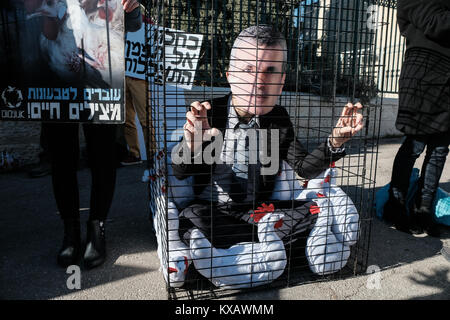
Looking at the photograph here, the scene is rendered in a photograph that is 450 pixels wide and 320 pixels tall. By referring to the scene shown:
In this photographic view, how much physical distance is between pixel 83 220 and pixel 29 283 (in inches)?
32.9

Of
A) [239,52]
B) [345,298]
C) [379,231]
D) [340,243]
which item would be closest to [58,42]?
[239,52]

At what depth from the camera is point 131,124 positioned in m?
4.35

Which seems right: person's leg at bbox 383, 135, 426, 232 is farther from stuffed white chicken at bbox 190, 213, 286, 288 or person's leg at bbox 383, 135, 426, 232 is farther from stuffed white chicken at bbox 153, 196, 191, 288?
stuffed white chicken at bbox 153, 196, 191, 288

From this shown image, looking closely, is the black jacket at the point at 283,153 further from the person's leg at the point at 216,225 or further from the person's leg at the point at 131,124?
the person's leg at the point at 131,124

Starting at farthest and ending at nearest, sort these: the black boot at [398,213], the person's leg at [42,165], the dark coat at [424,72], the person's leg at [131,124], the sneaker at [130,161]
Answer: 1. the sneaker at [130,161]
2. the person's leg at [131,124]
3. the person's leg at [42,165]
4. the black boot at [398,213]
5. the dark coat at [424,72]

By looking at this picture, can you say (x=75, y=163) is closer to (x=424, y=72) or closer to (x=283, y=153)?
(x=283, y=153)

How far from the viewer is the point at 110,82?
1726 mm

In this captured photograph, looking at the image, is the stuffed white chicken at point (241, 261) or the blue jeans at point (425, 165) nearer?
the stuffed white chicken at point (241, 261)

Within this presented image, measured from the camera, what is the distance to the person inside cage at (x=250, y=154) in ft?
5.65

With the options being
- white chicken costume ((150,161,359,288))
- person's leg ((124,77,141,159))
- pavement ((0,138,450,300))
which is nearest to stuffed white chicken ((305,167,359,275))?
white chicken costume ((150,161,359,288))

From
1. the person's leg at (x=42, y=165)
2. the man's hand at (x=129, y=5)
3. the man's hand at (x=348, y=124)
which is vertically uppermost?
the man's hand at (x=129, y=5)

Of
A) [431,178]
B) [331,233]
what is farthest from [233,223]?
[431,178]

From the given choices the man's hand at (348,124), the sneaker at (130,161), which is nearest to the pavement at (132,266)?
the man's hand at (348,124)

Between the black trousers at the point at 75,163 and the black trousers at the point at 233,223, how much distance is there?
18.5 inches
